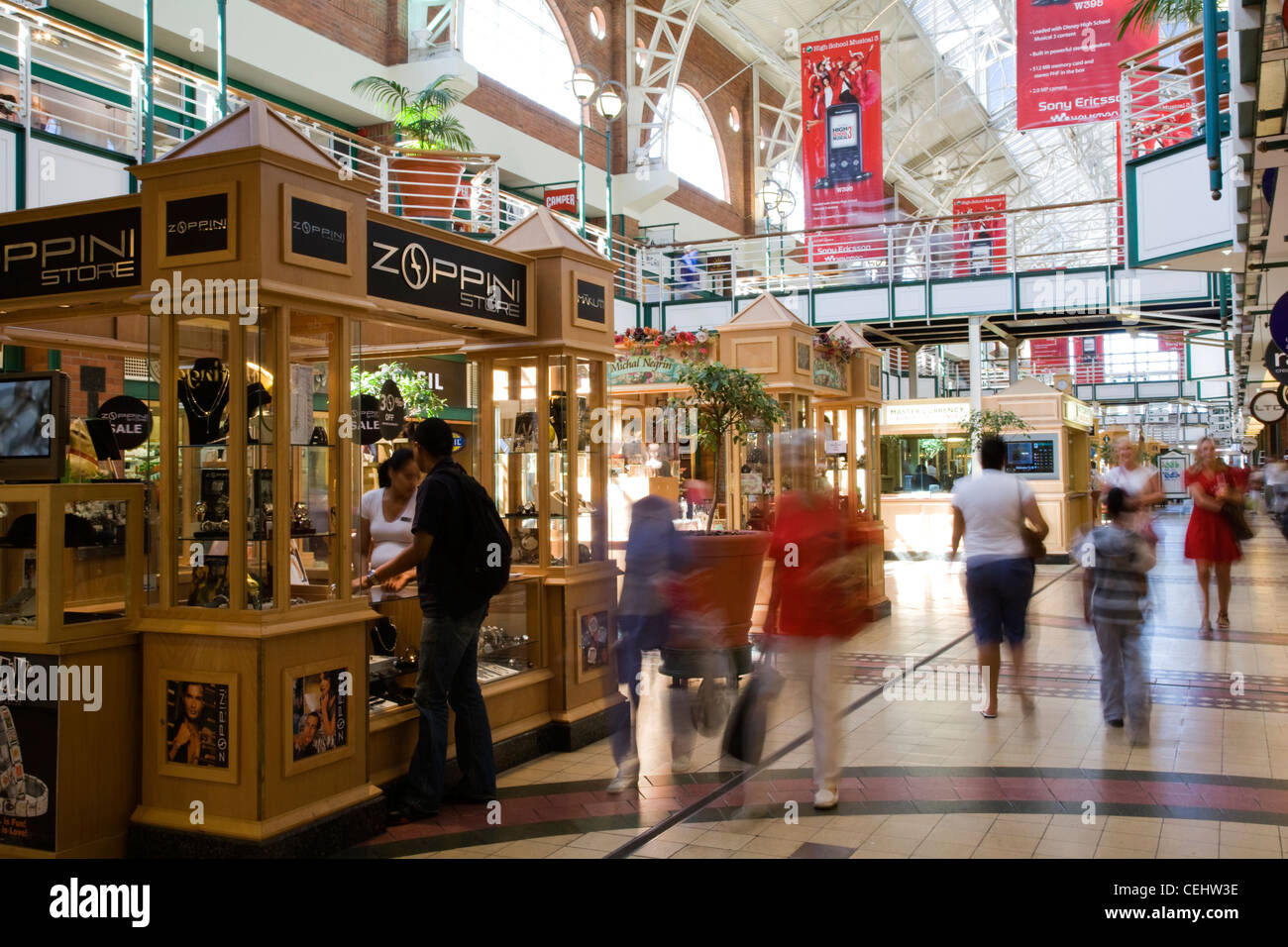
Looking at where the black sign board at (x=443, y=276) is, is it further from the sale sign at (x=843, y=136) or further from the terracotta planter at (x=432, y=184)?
the sale sign at (x=843, y=136)

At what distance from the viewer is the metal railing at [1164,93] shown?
9110mm

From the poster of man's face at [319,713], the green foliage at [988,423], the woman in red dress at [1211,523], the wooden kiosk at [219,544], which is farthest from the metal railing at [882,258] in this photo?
the poster of man's face at [319,713]

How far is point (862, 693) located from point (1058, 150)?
33.3m

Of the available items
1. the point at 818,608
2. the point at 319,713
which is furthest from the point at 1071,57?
the point at 319,713

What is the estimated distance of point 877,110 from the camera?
54.7ft

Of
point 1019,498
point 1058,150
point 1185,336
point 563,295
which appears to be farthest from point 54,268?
point 1058,150

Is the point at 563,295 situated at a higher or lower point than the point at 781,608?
higher

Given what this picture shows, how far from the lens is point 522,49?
64.7 ft

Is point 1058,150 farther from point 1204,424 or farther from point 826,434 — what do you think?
point 826,434

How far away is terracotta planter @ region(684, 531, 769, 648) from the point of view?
6539 millimetres

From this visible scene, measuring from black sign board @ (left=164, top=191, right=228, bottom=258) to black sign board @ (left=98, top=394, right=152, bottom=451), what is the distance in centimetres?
238

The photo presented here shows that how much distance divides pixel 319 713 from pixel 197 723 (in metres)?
0.43

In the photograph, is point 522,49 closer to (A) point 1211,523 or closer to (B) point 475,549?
(A) point 1211,523
